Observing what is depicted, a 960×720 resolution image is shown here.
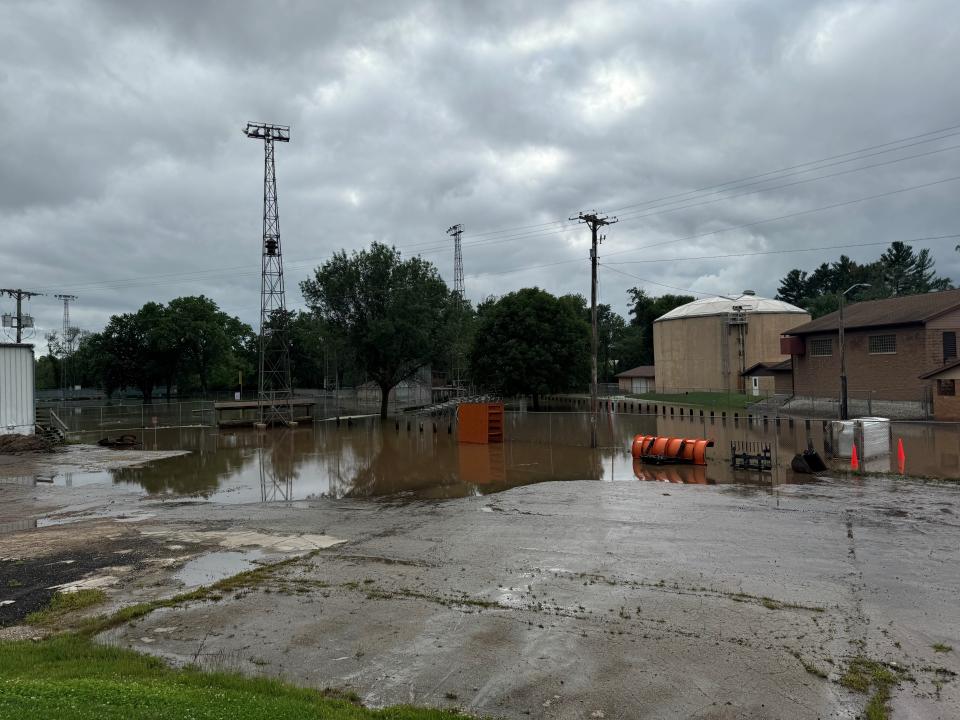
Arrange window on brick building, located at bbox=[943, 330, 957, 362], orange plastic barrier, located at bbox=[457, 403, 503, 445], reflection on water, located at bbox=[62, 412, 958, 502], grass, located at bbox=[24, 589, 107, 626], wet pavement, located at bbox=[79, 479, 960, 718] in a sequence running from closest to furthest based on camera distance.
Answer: wet pavement, located at bbox=[79, 479, 960, 718] → grass, located at bbox=[24, 589, 107, 626] → reflection on water, located at bbox=[62, 412, 958, 502] → orange plastic barrier, located at bbox=[457, 403, 503, 445] → window on brick building, located at bbox=[943, 330, 957, 362]

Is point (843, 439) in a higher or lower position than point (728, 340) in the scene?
lower

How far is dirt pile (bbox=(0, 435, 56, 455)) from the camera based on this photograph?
93.9ft

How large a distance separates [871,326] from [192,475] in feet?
146

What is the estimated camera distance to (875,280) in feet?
324

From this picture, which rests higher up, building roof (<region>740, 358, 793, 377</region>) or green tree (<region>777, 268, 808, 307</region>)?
green tree (<region>777, 268, 808, 307</region>)

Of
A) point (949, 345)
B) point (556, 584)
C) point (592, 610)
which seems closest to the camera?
point (592, 610)

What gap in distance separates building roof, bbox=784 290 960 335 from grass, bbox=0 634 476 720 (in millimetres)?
47179

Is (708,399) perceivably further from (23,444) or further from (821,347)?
(23,444)

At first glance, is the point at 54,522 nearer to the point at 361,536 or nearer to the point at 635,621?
the point at 361,536

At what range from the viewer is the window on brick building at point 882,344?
44.8m

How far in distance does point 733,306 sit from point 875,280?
41.9 meters

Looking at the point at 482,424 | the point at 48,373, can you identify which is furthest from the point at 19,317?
the point at 48,373

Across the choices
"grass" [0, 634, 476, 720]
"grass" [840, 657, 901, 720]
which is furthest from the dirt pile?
"grass" [840, 657, 901, 720]

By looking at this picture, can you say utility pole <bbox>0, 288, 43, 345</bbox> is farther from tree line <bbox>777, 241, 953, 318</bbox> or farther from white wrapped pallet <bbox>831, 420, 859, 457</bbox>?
tree line <bbox>777, 241, 953, 318</bbox>
